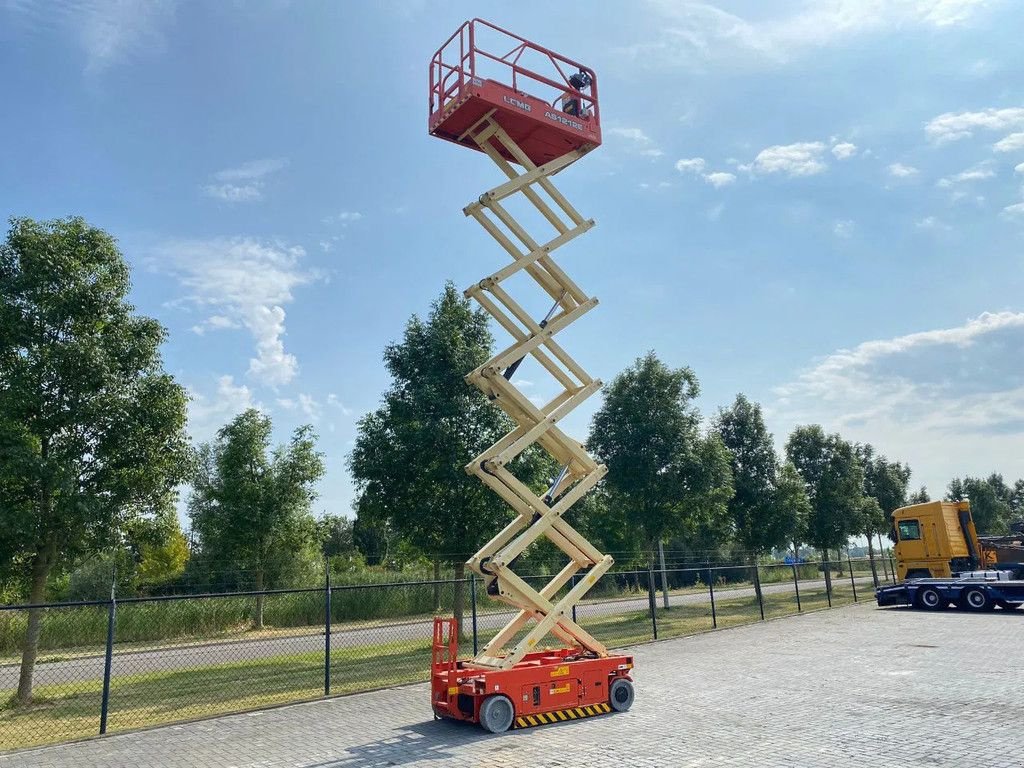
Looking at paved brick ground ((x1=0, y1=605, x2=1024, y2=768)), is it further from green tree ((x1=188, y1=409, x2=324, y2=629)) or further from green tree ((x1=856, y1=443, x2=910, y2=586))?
green tree ((x1=856, y1=443, x2=910, y2=586))

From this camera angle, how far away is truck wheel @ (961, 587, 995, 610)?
21953mm

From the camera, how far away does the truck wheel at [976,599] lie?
21953 millimetres

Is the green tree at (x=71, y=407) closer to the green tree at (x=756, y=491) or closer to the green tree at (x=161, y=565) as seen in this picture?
the green tree at (x=161, y=565)

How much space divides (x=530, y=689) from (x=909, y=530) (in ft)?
73.7

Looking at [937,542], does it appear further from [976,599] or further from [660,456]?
[660,456]

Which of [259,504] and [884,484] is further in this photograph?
[884,484]

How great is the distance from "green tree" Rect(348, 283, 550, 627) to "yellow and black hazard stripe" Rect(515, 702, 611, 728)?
28.8 feet

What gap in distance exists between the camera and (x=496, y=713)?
852 centimetres

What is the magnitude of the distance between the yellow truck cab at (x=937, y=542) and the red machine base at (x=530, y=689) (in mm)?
20372

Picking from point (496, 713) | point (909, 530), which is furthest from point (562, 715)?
point (909, 530)

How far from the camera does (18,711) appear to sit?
11.6 meters

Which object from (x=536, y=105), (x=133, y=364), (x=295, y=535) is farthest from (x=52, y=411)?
(x=295, y=535)

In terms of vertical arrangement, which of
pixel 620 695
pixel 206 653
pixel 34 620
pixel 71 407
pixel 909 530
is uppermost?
pixel 71 407

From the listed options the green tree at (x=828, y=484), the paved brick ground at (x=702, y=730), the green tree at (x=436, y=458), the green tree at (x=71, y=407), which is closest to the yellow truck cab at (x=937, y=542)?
the green tree at (x=828, y=484)
